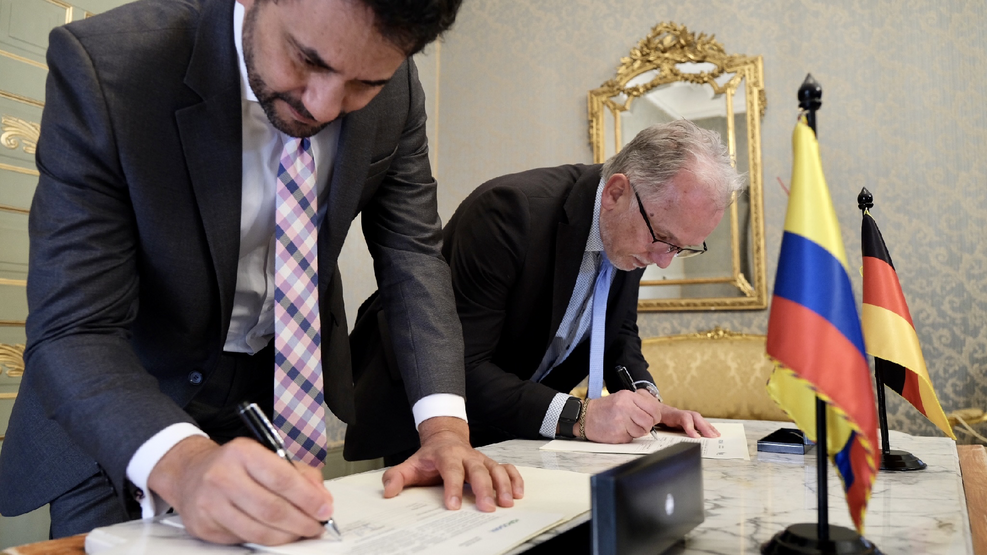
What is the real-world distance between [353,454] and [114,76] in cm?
115

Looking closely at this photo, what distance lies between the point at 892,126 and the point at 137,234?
11.8 ft

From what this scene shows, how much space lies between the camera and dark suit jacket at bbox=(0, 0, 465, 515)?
0.93 metres

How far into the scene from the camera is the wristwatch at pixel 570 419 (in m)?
1.66

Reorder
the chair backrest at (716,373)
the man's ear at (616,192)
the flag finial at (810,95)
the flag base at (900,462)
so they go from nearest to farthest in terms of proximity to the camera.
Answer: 1. the flag finial at (810,95)
2. the flag base at (900,462)
3. the man's ear at (616,192)
4. the chair backrest at (716,373)

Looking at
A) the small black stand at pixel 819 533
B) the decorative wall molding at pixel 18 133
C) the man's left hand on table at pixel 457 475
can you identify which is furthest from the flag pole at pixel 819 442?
the decorative wall molding at pixel 18 133

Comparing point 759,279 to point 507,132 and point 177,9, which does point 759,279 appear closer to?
point 507,132

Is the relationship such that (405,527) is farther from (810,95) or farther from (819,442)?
(810,95)

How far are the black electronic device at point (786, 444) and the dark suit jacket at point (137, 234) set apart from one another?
2.03ft

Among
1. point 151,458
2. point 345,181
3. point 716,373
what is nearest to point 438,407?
point 345,181

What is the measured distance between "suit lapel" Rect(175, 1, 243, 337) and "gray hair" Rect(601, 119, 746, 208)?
3.68 ft

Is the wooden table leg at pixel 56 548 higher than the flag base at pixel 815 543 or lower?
higher

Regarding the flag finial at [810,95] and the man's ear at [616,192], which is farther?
the man's ear at [616,192]

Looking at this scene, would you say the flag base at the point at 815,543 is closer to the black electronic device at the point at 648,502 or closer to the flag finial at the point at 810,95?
the black electronic device at the point at 648,502

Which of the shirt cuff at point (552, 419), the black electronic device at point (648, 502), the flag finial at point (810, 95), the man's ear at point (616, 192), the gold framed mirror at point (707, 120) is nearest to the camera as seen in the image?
the black electronic device at point (648, 502)
